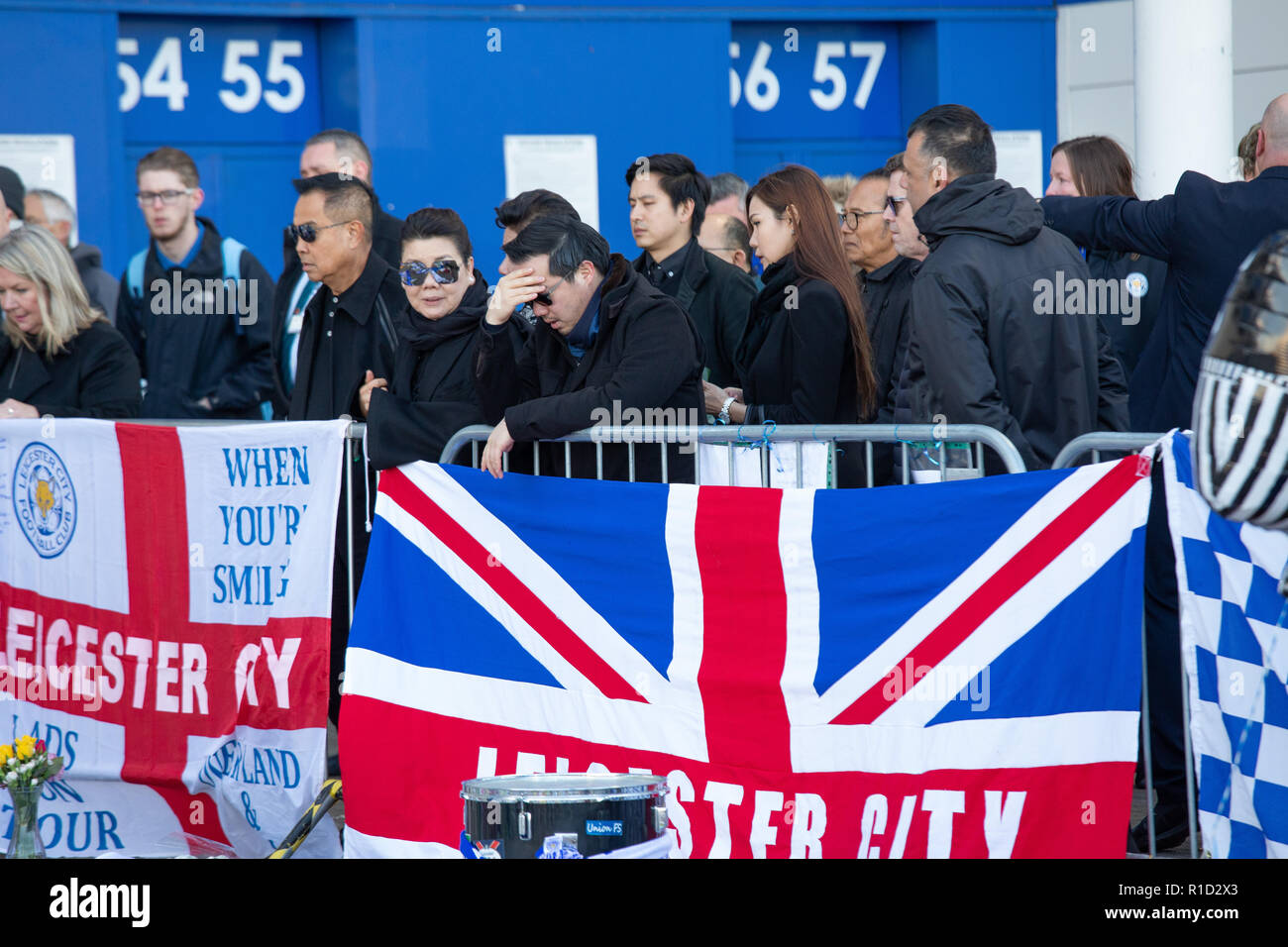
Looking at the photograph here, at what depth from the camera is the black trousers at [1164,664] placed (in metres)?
5.06

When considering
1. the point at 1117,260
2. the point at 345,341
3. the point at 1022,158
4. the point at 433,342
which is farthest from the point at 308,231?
the point at 1022,158

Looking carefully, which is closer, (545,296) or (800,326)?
(545,296)

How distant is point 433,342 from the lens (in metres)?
5.95

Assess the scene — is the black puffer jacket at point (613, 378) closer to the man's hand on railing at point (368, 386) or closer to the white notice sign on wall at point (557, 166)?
the man's hand on railing at point (368, 386)

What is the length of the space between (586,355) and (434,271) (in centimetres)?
85

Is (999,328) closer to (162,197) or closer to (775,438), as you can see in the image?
(775,438)

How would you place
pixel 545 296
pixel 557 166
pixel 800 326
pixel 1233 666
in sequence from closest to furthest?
1. pixel 1233 666
2. pixel 545 296
3. pixel 800 326
4. pixel 557 166

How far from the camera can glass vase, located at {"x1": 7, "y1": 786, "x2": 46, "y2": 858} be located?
5.02 meters

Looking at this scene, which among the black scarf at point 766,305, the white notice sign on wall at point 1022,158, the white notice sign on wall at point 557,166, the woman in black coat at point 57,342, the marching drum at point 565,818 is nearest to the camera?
the marching drum at point 565,818

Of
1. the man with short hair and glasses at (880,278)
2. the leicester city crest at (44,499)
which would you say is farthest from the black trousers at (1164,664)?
the leicester city crest at (44,499)

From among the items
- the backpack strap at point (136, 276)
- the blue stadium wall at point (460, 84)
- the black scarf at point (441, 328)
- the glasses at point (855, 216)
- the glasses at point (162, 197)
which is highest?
the blue stadium wall at point (460, 84)

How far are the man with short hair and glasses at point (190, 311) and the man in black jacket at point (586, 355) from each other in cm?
318

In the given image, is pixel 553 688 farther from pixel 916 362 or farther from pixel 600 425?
pixel 916 362

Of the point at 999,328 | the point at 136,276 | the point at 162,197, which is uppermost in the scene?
the point at 162,197
